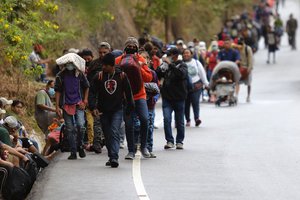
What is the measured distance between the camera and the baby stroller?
96.3 feet

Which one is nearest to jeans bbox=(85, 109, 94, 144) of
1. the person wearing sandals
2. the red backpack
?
the red backpack

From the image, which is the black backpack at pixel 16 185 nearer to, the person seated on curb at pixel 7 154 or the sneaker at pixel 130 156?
the person seated on curb at pixel 7 154

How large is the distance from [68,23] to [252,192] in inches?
627

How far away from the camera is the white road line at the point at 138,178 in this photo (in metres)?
13.2

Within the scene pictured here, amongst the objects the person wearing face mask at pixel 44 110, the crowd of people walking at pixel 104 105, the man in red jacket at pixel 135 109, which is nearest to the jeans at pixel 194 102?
the crowd of people walking at pixel 104 105

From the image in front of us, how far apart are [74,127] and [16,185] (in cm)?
288

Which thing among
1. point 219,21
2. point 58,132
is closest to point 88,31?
point 58,132

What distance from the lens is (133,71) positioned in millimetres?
16266

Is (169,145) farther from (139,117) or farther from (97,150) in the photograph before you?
(139,117)

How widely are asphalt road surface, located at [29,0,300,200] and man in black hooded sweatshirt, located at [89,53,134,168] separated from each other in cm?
40

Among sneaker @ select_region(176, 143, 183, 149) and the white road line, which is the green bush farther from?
sneaker @ select_region(176, 143, 183, 149)

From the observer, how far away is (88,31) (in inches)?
1225

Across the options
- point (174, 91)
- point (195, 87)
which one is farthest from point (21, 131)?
point (195, 87)

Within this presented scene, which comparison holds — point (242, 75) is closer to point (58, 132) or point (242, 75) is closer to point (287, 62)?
point (58, 132)
